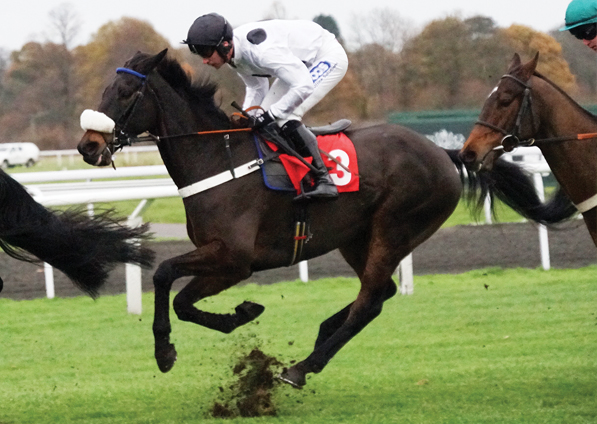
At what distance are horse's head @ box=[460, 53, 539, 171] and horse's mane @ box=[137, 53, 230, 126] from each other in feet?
4.28

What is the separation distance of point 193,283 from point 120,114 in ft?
2.96

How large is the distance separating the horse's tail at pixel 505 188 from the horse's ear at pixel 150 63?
187 cm

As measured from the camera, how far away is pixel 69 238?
4.39 metres

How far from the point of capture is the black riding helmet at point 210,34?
4.34 meters

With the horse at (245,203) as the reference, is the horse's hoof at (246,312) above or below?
below

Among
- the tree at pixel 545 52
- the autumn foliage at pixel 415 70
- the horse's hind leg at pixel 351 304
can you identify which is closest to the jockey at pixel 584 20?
the horse's hind leg at pixel 351 304

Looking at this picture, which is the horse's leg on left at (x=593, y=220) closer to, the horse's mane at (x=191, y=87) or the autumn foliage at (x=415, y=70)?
the horse's mane at (x=191, y=87)

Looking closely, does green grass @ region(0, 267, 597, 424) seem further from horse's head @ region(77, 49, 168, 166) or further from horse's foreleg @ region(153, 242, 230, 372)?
horse's head @ region(77, 49, 168, 166)

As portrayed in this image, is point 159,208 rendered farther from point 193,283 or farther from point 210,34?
point 210,34

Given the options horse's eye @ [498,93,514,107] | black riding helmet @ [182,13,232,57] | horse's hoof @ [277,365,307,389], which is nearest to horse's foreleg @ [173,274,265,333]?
horse's hoof @ [277,365,307,389]

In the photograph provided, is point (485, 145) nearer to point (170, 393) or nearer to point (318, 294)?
point (170, 393)

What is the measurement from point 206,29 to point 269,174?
0.78 metres

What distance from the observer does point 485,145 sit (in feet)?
14.5

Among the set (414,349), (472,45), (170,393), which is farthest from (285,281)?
(472,45)
